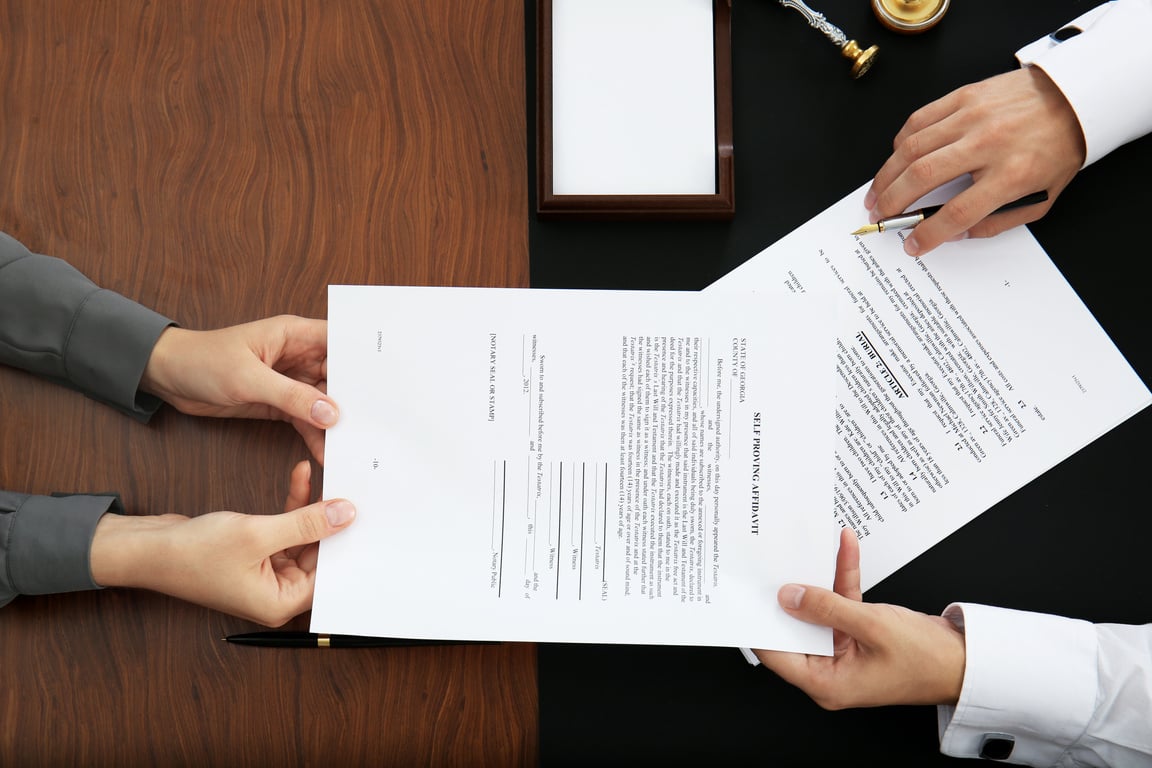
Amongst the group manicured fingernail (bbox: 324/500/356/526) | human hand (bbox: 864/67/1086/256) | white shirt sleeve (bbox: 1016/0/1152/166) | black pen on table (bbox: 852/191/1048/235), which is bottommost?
manicured fingernail (bbox: 324/500/356/526)

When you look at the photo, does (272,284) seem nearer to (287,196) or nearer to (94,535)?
(287,196)

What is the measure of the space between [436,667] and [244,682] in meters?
0.20

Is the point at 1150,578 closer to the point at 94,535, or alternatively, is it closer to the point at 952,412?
the point at 952,412

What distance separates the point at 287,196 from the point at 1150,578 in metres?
1.01

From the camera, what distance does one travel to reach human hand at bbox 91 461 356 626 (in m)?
0.86

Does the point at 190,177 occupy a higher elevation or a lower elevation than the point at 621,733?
higher

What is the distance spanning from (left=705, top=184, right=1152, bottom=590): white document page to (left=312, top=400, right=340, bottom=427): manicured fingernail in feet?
1.39

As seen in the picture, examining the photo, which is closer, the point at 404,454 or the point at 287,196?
the point at 404,454

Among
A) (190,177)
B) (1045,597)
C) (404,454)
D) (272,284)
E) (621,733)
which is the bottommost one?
(621,733)

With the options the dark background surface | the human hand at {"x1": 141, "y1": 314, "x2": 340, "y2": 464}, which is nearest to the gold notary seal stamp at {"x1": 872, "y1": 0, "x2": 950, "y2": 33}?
the dark background surface

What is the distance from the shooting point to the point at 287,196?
3.24ft

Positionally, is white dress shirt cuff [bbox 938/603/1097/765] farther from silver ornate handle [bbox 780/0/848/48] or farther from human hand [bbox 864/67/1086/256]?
silver ornate handle [bbox 780/0/848/48]

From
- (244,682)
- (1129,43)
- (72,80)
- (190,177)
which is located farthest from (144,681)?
(1129,43)

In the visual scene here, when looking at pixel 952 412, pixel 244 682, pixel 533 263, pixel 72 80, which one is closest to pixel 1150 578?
pixel 952 412
